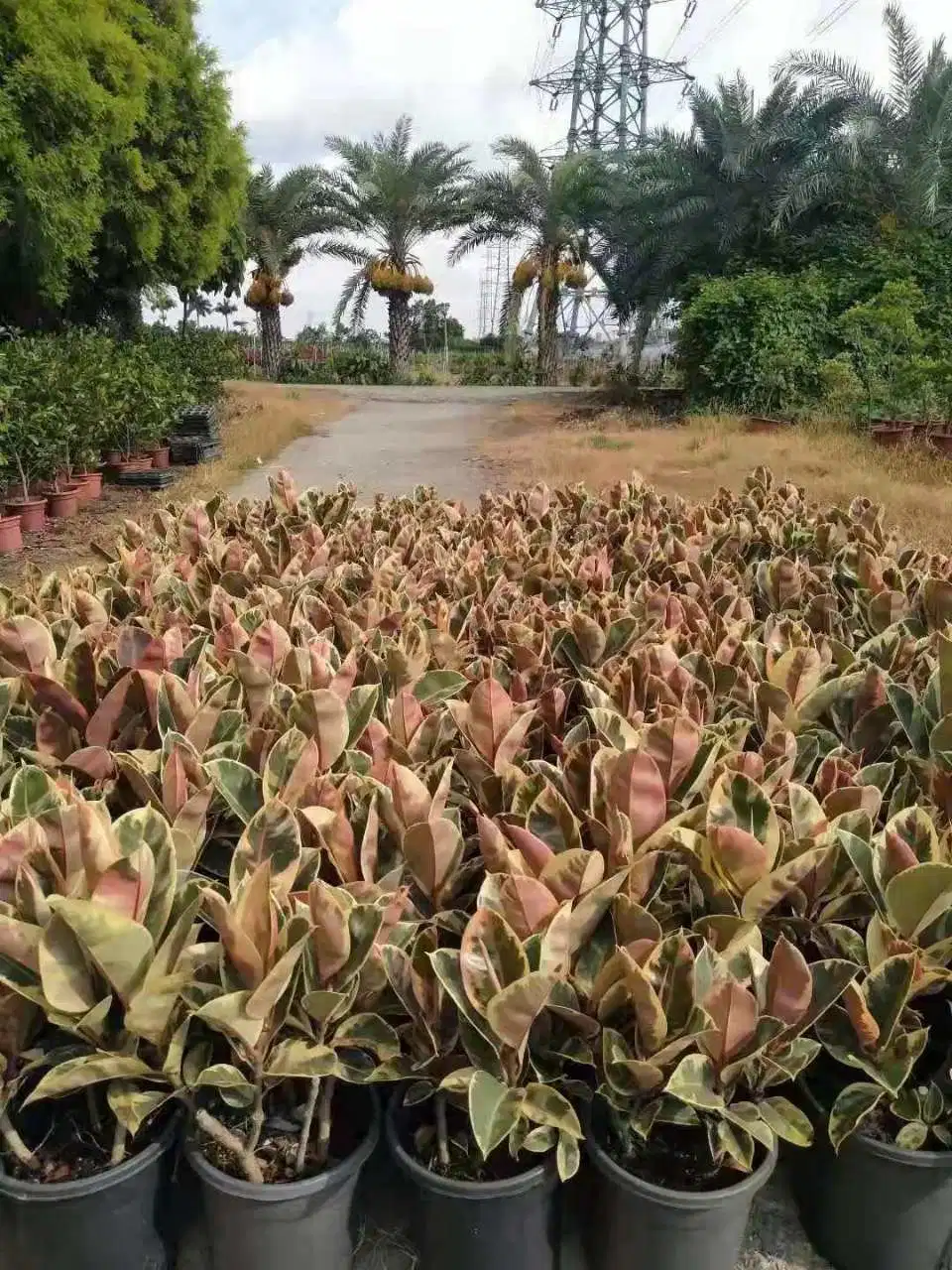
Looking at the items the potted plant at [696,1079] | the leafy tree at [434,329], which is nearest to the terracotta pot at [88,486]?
the potted plant at [696,1079]

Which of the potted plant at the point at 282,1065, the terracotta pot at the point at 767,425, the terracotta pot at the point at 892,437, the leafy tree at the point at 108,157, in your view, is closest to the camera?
the potted plant at the point at 282,1065

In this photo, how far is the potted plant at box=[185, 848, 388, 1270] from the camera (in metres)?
1.37

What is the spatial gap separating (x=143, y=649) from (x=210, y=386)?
16.0m

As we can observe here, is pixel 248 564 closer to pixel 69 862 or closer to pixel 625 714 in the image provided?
pixel 625 714

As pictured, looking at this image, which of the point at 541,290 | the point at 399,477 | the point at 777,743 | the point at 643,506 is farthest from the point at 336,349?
the point at 777,743

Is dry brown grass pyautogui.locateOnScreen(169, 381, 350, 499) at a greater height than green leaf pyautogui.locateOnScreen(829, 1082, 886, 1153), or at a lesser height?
greater

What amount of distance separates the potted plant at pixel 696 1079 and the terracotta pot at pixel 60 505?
8.72m

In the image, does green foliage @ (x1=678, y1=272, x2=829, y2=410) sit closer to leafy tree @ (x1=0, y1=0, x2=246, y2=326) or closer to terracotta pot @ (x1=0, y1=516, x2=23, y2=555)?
leafy tree @ (x1=0, y1=0, x2=246, y2=326)

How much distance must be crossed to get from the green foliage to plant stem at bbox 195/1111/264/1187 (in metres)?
15.4

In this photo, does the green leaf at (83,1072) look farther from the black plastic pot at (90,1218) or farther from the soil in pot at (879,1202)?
the soil in pot at (879,1202)

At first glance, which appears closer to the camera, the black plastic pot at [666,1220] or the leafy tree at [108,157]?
the black plastic pot at [666,1220]

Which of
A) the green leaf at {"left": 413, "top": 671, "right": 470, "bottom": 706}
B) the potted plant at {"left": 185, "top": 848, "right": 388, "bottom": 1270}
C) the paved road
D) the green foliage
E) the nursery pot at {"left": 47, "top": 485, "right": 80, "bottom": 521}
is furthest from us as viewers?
the green foliage

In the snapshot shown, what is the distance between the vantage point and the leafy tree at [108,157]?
1026 cm

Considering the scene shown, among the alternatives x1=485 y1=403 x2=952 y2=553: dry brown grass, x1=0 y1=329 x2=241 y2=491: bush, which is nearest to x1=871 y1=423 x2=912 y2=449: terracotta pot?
x1=485 y1=403 x2=952 y2=553: dry brown grass
